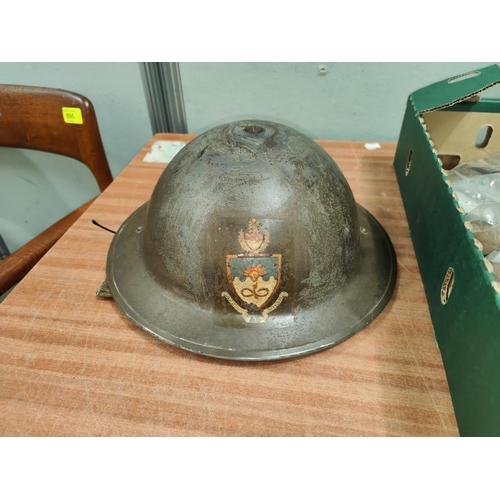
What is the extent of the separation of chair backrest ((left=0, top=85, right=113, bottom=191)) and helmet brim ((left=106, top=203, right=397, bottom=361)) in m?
0.51

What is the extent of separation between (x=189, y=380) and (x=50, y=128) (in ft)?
2.83

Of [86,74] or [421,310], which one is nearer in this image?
[421,310]

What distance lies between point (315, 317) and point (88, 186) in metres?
1.17

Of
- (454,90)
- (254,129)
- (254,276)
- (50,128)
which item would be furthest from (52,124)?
(454,90)

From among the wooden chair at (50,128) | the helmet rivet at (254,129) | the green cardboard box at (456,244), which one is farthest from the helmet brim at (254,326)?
the wooden chair at (50,128)

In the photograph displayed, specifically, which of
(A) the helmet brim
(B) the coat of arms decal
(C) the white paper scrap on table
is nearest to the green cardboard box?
(A) the helmet brim

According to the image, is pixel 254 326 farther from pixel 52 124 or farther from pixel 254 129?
pixel 52 124

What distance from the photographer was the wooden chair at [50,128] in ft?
3.41

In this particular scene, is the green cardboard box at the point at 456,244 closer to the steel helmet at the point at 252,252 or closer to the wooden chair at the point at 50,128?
the steel helmet at the point at 252,252

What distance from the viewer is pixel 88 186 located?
1495 mm

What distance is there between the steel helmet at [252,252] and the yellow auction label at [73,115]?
525 millimetres

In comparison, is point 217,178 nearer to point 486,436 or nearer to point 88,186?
point 486,436

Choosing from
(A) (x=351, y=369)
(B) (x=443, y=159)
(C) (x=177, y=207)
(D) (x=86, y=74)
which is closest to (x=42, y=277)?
(C) (x=177, y=207)

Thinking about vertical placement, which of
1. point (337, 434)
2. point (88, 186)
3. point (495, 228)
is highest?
point (495, 228)
